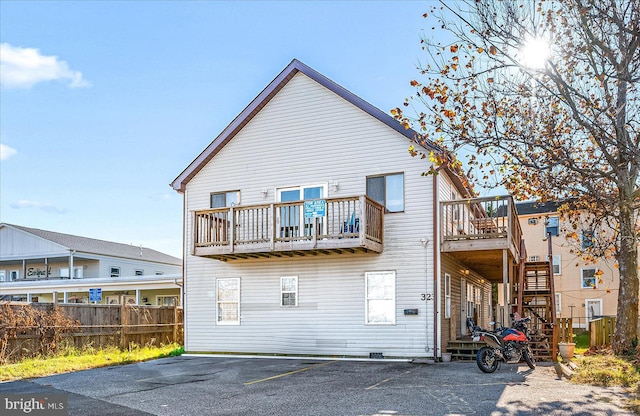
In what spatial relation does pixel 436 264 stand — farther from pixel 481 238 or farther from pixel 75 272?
pixel 75 272

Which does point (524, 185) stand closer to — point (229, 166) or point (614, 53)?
point (614, 53)

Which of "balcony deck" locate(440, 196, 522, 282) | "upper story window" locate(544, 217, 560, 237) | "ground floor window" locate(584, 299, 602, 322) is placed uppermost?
"upper story window" locate(544, 217, 560, 237)

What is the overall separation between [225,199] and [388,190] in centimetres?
564

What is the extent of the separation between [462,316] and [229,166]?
371 inches

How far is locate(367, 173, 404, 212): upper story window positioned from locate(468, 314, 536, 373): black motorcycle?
4.71m

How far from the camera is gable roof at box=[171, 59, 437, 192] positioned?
695 inches

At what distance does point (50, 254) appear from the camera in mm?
36656

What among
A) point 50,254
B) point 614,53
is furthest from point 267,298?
point 50,254

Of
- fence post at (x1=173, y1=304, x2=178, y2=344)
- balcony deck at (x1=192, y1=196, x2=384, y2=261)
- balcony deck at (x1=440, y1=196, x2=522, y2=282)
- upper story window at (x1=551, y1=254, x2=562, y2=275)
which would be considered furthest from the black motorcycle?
upper story window at (x1=551, y1=254, x2=562, y2=275)

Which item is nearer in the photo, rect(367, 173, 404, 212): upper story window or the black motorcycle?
the black motorcycle

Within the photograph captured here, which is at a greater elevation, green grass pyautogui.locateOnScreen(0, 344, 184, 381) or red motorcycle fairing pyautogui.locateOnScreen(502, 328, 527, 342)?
red motorcycle fairing pyautogui.locateOnScreen(502, 328, 527, 342)

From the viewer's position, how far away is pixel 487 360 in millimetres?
13586

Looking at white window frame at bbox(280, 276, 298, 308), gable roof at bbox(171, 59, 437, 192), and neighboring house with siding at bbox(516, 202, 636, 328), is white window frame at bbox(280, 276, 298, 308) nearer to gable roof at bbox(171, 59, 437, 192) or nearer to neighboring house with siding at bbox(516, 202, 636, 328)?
gable roof at bbox(171, 59, 437, 192)

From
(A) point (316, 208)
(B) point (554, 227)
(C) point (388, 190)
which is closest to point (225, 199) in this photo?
(A) point (316, 208)
